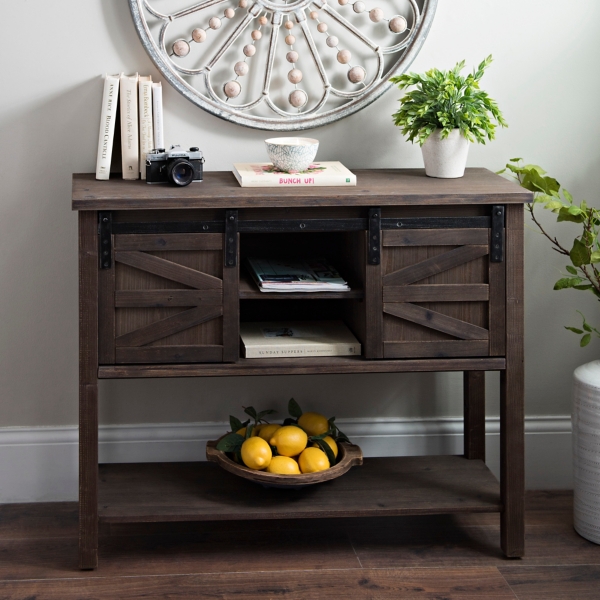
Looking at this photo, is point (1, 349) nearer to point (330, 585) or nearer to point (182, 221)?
point (182, 221)

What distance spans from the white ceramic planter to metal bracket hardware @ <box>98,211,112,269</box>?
29.9 inches

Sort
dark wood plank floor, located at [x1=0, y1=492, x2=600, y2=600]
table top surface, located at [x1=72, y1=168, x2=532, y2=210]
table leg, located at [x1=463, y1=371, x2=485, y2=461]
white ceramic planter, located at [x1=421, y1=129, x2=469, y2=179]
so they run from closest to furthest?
table top surface, located at [x1=72, y1=168, x2=532, y2=210]
dark wood plank floor, located at [x1=0, y1=492, x2=600, y2=600]
white ceramic planter, located at [x1=421, y1=129, x2=469, y2=179]
table leg, located at [x1=463, y1=371, x2=485, y2=461]

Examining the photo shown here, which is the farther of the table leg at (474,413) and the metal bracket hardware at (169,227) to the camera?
the table leg at (474,413)

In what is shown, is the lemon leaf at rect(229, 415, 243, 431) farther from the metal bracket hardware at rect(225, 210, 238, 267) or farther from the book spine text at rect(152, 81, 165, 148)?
the book spine text at rect(152, 81, 165, 148)

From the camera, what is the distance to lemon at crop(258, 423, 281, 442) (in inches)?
83.7

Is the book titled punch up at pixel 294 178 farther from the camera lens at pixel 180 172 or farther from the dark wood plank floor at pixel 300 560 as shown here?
the dark wood plank floor at pixel 300 560

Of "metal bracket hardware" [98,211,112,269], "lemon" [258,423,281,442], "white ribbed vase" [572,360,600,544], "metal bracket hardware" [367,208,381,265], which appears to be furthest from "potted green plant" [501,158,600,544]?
"metal bracket hardware" [98,211,112,269]

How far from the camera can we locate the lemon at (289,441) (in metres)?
2.05

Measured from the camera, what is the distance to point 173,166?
1.92 meters

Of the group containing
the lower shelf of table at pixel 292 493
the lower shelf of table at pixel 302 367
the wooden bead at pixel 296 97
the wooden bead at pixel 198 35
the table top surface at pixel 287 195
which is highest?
the wooden bead at pixel 198 35

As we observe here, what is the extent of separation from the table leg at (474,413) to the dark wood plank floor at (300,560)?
178mm

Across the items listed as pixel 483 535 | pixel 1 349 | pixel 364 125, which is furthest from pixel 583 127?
pixel 1 349

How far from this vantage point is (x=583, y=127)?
2.32 m

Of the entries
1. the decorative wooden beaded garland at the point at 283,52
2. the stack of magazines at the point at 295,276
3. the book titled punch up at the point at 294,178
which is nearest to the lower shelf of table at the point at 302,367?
the stack of magazines at the point at 295,276
